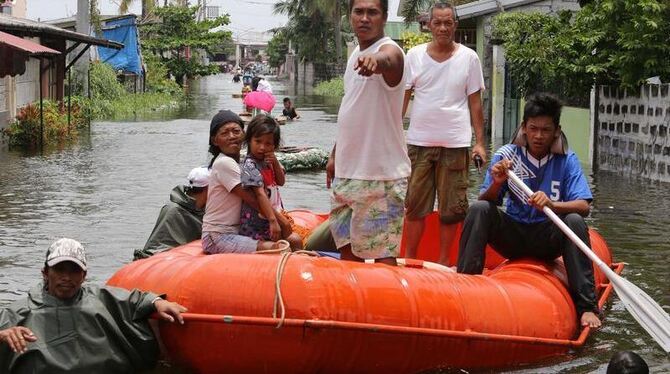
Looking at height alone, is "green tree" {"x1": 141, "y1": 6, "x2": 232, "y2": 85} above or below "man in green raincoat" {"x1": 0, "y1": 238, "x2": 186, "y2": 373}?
above

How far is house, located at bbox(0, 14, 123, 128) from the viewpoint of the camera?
2052 centimetres

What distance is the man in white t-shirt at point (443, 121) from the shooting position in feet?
26.0

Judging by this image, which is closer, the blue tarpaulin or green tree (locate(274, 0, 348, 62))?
the blue tarpaulin

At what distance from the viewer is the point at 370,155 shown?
6383 millimetres

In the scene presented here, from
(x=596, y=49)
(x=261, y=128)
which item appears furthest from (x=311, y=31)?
(x=261, y=128)

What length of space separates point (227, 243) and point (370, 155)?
123 centimetres

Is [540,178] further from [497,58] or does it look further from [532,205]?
[497,58]

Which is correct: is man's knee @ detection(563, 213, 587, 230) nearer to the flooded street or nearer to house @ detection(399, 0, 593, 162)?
the flooded street

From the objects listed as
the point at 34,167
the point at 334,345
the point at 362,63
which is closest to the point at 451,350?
the point at 334,345

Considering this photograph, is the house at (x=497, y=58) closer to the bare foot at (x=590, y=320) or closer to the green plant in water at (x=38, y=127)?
the green plant in water at (x=38, y=127)

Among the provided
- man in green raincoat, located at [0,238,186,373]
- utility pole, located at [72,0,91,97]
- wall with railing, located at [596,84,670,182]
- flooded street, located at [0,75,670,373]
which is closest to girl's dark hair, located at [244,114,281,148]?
man in green raincoat, located at [0,238,186,373]

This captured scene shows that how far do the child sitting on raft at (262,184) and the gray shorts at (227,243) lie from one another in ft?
0.43

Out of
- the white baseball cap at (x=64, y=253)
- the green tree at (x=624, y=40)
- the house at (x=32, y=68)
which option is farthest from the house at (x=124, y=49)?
the white baseball cap at (x=64, y=253)

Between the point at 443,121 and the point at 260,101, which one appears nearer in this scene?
the point at 443,121
